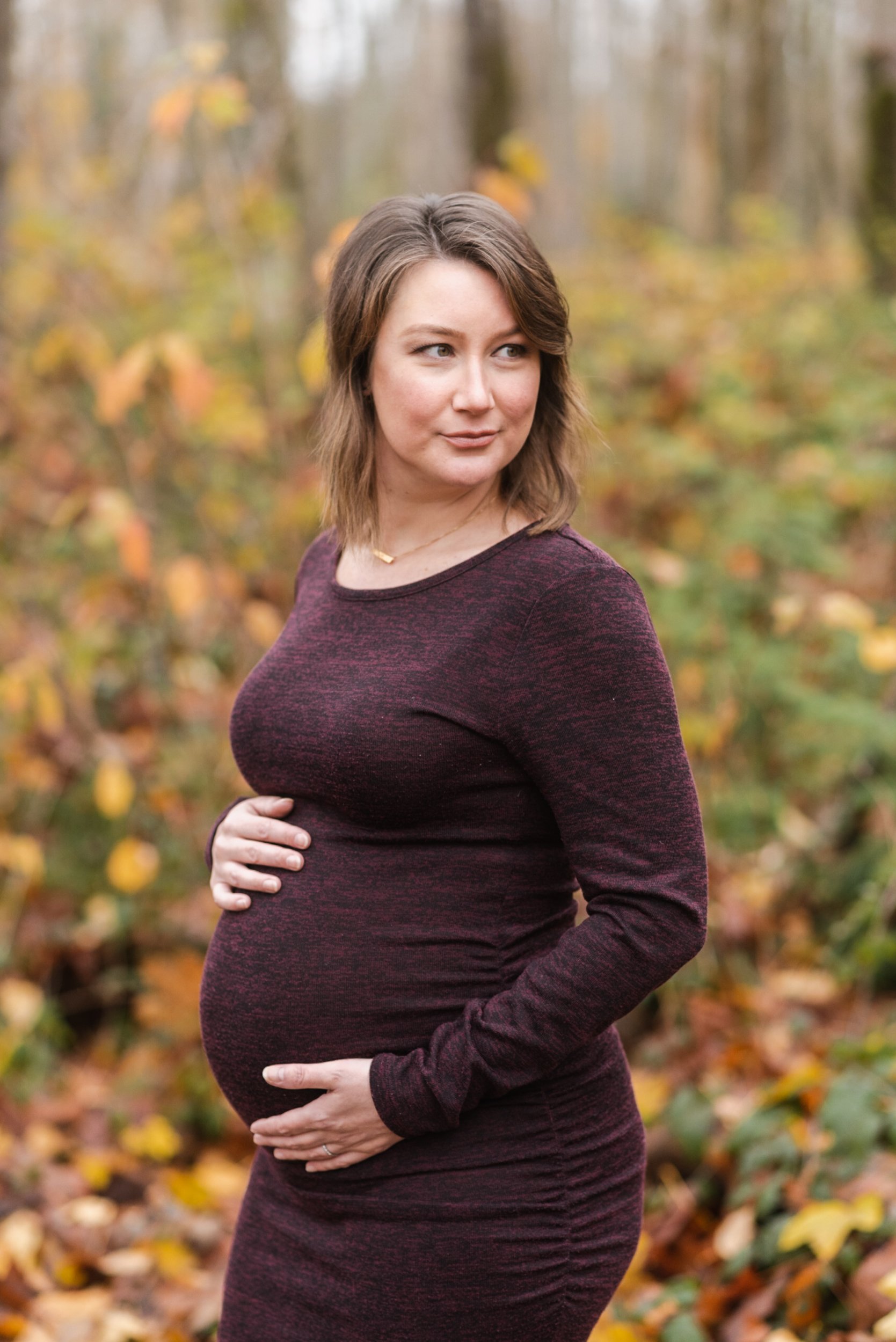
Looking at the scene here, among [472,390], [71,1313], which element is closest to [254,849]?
[472,390]

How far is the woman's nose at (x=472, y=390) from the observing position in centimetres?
160

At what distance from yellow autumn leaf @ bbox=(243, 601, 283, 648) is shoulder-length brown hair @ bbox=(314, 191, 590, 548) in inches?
82.4

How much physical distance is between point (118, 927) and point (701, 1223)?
2305mm

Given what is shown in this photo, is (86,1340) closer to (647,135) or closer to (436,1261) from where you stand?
(436,1261)

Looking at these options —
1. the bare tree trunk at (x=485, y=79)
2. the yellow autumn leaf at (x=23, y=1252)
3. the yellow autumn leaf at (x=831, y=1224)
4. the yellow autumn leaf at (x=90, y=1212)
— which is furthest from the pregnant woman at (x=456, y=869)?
the bare tree trunk at (x=485, y=79)

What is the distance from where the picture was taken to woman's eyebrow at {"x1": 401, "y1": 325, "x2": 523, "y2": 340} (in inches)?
63.5

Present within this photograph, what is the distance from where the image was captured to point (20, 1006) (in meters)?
3.98

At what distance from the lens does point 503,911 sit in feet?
5.33

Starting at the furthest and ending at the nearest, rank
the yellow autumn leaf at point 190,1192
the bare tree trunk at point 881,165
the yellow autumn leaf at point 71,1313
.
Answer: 1. the bare tree trunk at point 881,165
2. the yellow autumn leaf at point 190,1192
3. the yellow autumn leaf at point 71,1313

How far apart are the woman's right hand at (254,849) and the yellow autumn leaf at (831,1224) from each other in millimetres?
1187

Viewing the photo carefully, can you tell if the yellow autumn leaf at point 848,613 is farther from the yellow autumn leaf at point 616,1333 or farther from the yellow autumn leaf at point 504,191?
the yellow autumn leaf at point 616,1333

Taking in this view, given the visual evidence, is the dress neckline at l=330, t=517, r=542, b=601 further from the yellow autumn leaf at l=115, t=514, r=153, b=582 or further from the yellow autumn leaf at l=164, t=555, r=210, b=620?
the yellow autumn leaf at l=164, t=555, r=210, b=620

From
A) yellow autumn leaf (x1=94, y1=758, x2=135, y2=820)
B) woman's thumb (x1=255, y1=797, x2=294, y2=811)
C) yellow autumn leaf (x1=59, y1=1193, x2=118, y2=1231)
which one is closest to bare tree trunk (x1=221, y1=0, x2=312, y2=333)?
yellow autumn leaf (x1=94, y1=758, x2=135, y2=820)

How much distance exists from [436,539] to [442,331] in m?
0.28
